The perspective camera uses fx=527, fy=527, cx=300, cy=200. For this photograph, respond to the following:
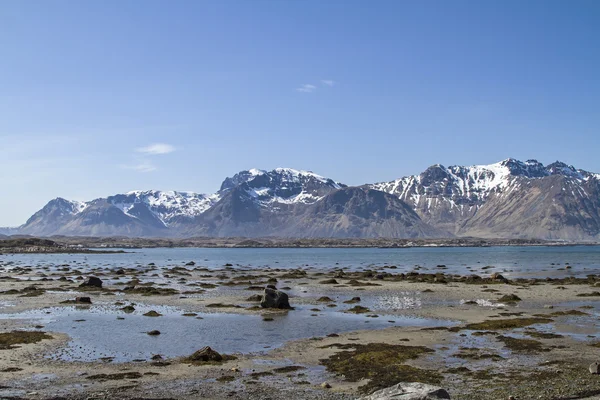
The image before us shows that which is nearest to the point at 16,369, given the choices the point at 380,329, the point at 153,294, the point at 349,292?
the point at 380,329

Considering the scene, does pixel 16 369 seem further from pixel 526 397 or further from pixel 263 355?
pixel 526 397

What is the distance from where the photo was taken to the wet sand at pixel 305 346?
2222 centimetres

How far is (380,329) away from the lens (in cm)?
3666

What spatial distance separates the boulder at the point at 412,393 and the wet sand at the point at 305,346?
5.26 metres

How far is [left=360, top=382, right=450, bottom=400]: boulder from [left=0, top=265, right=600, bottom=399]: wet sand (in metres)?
5.26

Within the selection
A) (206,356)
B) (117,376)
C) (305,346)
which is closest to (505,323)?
(305,346)

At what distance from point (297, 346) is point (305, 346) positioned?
1.58 ft

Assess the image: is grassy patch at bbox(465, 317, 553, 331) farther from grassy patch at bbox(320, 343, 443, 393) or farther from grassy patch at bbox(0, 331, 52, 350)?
grassy patch at bbox(0, 331, 52, 350)

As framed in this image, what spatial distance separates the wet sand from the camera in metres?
22.2

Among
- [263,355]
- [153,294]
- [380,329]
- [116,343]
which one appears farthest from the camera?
[153,294]

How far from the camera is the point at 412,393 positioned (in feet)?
50.4

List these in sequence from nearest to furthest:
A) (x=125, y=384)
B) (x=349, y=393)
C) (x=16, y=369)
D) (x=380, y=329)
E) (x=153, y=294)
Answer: (x=349, y=393) < (x=125, y=384) < (x=16, y=369) < (x=380, y=329) < (x=153, y=294)

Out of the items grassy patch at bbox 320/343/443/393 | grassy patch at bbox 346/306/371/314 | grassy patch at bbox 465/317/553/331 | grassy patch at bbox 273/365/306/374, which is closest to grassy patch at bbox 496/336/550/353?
grassy patch at bbox 465/317/553/331

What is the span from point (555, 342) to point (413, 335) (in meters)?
8.27
